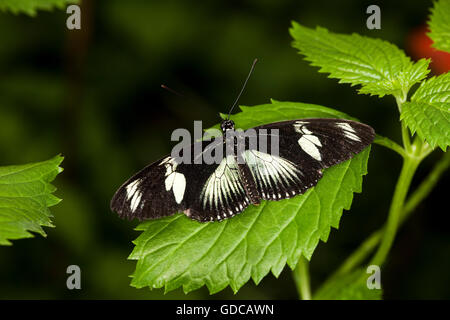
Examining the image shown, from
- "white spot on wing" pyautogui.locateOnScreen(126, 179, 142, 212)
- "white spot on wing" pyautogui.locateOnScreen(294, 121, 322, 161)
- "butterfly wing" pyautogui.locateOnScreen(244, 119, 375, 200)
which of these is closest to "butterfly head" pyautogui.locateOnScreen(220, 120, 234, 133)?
"butterfly wing" pyautogui.locateOnScreen(244, 119, 375, 200)

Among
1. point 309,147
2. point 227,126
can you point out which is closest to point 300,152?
point 309,147

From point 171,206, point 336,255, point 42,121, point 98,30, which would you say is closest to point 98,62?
point 98,30

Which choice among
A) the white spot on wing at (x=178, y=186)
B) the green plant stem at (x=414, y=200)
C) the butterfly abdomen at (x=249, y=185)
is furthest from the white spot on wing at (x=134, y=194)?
the green plant stem at (x=414, y=200)

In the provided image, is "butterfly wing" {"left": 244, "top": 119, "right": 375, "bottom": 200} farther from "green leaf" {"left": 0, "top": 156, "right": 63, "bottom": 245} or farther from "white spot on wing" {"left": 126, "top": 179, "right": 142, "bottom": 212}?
"green leaf" {"left": 0, "top": 156, "right": 63, "bottom": 245}

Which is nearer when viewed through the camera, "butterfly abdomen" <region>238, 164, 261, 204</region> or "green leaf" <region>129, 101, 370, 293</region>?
"green leaf" <region>129, 101, 370, 293</region>

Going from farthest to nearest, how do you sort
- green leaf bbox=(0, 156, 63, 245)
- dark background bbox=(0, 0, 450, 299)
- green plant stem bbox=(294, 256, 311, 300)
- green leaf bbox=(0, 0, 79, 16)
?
dark background bbox=(0, 0, 450, 299)
green leaf bbox=(0, 0, 79, 16)
green plant stem bbox=(294, 256, 311, 300)
green leaf bbox=(0, 156, 63, 245)

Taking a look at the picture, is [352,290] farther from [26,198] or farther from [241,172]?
[26,198]

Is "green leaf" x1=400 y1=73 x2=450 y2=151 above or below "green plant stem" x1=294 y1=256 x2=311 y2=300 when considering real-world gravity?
above

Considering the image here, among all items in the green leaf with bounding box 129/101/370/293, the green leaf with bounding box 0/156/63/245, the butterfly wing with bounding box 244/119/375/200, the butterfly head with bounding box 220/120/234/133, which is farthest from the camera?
the butterfly head with bounding box 220/120/234/133
